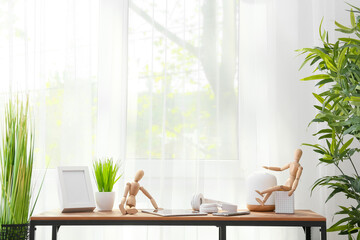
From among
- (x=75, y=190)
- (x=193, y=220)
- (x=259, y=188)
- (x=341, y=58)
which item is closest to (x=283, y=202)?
(x=259, y=188)

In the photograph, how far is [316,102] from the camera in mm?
2789

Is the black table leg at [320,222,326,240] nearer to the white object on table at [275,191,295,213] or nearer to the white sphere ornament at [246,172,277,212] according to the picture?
the white object on table at [275,191,295,213]

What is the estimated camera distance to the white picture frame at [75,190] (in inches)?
92.8

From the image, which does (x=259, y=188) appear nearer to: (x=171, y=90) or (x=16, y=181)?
(x=171, y=90)

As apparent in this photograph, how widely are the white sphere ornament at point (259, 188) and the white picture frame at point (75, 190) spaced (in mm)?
772

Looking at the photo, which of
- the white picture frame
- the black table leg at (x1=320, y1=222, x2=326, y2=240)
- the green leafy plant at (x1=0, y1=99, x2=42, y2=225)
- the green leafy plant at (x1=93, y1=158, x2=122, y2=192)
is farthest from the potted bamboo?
the black table leg at (x1=320, y1=222, x2=326, y2=240)

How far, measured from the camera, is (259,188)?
2.51 metres

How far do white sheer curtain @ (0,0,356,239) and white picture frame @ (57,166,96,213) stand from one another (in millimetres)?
374

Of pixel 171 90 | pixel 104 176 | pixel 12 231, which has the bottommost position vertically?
pixel 12 231

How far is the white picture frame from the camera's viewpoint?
7.73 feet

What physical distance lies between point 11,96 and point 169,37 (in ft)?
3.16

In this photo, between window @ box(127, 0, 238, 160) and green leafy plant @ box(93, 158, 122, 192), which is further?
window @ box(127, 0, 238, 160)

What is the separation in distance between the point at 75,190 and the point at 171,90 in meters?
0.81

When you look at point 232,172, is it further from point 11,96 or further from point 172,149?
point 11,96
